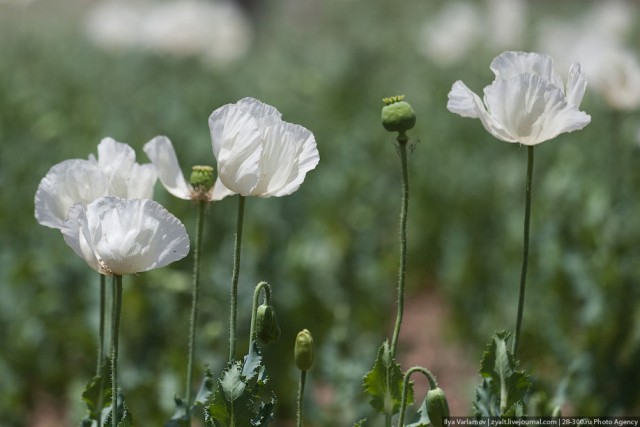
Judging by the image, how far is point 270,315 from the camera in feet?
4.51

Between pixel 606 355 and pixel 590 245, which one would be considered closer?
pixel 606 355

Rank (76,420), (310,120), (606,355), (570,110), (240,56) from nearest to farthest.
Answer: (570,110), (76,420), (606,355), (310,120), (240,56)

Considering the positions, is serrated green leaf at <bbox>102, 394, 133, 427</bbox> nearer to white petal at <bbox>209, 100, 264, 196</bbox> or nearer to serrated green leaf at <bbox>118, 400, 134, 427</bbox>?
serrated green leaf at <bbox>118, 400, 134, 427</bbox>

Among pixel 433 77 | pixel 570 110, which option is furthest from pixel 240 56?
pixel 570 110

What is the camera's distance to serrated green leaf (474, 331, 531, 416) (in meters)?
1.46

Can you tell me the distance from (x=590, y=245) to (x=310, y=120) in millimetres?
2522

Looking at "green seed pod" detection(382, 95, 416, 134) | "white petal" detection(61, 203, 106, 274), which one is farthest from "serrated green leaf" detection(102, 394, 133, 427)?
"green seed pod" detection(382, 95, 416, 134)

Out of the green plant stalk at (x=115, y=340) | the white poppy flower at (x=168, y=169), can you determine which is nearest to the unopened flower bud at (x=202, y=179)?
the white poppy flower at (x=168, y=169)

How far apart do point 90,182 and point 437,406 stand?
2.21ft

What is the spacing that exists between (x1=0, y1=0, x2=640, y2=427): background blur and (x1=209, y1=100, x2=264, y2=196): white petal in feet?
3.26

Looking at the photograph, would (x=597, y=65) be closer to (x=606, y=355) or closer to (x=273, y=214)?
(x=606, y=355)

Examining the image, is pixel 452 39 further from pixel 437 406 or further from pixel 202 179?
pixel 437 406

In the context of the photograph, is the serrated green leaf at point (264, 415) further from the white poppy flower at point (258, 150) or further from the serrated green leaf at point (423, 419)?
the white poppy flower at point (258, 150)

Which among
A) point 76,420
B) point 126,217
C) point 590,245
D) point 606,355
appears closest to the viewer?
point 126,217
